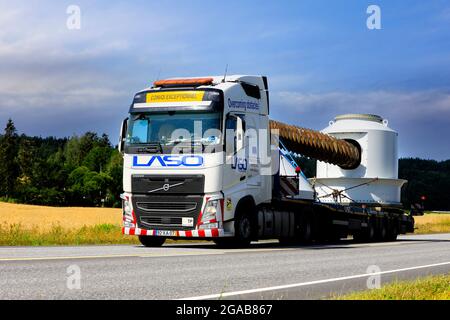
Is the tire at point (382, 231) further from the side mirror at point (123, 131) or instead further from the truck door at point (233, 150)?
the side mirror at point (123, 131)

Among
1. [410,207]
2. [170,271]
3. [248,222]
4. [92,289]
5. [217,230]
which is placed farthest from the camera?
[410,207]

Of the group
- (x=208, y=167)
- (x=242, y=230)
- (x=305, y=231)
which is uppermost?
(x=208, y=167)

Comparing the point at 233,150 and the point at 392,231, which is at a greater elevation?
the point at 233,150

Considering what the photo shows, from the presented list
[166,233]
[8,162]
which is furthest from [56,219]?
[8,162]

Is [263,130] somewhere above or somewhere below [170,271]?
above

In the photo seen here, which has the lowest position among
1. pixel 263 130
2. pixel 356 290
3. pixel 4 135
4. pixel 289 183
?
pixel 356 290

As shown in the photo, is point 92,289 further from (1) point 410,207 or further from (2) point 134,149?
(1) point 410,207

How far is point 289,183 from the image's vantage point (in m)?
19.6

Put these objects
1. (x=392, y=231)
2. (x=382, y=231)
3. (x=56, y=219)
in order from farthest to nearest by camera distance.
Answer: (x=56, y=219) → (x=392, y=231) → (x=382, y=231)

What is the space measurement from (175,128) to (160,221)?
83.7 inches

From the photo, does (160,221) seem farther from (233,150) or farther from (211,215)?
(233,150)

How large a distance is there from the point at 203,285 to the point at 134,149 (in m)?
8.08

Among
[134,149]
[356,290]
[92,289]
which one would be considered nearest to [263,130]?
[134,149]

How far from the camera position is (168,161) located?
53.3 feet
